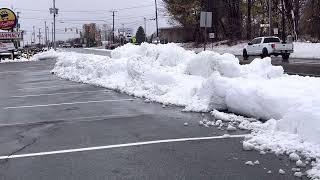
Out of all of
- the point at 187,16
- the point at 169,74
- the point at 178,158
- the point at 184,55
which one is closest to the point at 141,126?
the point at 178,158

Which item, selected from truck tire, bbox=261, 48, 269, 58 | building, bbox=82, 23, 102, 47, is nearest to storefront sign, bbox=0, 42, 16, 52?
truck tire, bbox=261, 48, 269, 58

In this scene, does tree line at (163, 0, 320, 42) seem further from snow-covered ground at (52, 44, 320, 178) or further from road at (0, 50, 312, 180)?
road at (0, 50, 312, 180)

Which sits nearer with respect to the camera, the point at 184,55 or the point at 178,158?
the point at 178,158

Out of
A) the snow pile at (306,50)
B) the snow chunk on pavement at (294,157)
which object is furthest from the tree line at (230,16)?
the snow chunk on pavement at (294,157)

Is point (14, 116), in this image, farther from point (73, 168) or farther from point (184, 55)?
point (184, 55)

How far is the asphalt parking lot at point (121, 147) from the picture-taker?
6.27m

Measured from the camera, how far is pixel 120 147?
782 centimetres

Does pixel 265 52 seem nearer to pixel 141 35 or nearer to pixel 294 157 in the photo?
pixel 294 157

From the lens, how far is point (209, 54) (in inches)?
630

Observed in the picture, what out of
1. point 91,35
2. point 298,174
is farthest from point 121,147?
point 91,35

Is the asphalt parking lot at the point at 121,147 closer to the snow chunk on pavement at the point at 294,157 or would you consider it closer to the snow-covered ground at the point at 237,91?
the snow chunk on pavement at the point at 294,157

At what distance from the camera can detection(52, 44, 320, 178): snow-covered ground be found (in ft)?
24.2

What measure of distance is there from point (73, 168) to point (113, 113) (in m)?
5.20

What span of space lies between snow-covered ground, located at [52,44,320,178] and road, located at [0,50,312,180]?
0.43 m
